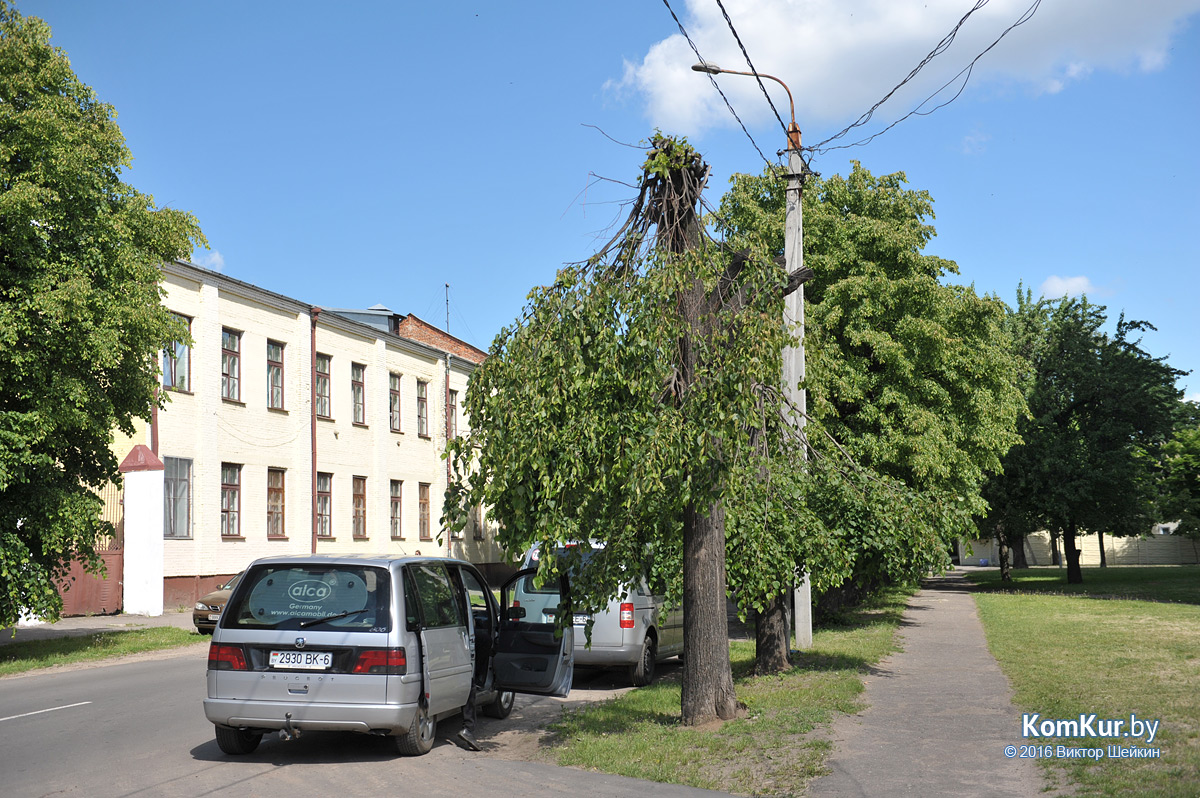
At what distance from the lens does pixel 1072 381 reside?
37438mm

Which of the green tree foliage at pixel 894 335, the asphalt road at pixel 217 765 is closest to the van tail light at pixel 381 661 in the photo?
the asphalt road at pixel 217 765

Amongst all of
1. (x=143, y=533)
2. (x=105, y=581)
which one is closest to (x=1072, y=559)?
(x=143, y=533)

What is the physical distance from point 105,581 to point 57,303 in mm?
11871

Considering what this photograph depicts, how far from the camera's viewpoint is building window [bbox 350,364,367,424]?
35188 mm

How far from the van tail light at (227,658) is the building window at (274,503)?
76.7ft

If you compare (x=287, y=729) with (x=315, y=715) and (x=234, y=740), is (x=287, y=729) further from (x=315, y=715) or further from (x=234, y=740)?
(x=234, y=740)

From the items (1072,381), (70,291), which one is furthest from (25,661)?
(1072,381)

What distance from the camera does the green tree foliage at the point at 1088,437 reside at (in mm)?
35250

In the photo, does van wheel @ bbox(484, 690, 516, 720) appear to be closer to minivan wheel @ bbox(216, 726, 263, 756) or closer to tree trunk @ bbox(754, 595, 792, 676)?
minivan wheel @ bbox(216, 726, 263, 756)

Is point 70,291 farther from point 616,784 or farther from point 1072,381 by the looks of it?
point 1072,381

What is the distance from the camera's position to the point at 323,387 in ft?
110

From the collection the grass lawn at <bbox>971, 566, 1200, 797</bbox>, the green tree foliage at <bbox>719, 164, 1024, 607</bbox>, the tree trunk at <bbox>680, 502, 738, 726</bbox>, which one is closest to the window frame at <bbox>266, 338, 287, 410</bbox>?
the green tree foliage at <bbox>719, 164, 1024, 607</bbox>

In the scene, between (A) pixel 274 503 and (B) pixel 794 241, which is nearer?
(B) pixel 794 241

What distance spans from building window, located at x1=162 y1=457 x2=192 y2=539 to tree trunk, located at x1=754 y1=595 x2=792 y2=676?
18037mm
